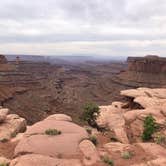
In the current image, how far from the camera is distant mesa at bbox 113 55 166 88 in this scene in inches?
4434

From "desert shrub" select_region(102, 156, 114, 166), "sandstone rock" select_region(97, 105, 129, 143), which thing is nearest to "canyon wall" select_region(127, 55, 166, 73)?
"sandstone rock" select_region(97, 105, 129, 143)

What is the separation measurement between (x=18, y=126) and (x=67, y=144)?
11009 mm

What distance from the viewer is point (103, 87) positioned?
384ft

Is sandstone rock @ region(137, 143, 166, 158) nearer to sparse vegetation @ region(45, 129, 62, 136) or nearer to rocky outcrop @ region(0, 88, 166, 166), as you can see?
rocky outcrop @ region(0, 88, 166, 166)

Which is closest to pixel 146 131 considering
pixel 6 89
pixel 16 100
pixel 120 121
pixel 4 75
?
pixel 120 121

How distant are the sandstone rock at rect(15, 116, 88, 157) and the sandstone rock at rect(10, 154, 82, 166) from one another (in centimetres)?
78

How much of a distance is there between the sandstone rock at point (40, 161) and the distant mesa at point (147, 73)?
96.6 m

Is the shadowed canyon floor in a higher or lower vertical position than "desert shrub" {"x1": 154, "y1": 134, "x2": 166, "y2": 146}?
lower

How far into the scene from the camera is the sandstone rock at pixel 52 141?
16688 mm

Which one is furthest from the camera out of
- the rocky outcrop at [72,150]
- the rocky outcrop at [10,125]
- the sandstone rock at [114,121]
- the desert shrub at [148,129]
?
the sandstone rock at [114,121]

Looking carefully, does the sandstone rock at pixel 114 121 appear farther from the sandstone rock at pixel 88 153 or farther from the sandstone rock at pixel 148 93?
the sandstone rock at pixel 88 153

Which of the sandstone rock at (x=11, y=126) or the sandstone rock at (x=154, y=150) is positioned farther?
the sandstone rock at (x=11, y=126)

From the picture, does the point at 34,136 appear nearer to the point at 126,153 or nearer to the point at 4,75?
the point at 126,153

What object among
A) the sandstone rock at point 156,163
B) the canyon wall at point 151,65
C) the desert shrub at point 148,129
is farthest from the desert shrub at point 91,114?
the canyon wall at point 151,65
